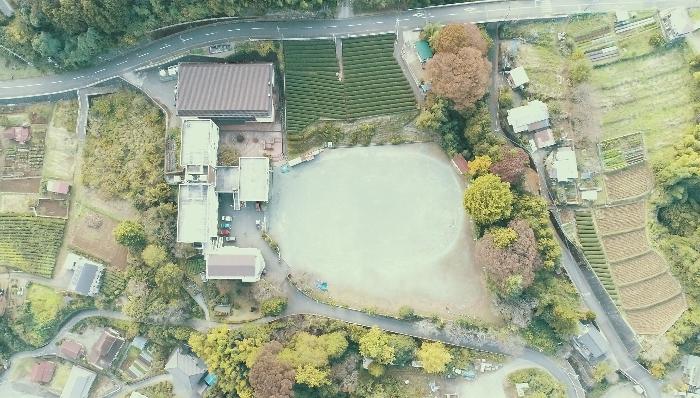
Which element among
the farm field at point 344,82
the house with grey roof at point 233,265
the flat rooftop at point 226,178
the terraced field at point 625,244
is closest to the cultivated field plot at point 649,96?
the terraced field at point 625,244

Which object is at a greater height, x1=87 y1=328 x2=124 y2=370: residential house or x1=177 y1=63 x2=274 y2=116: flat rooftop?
x1=177 y1=63 x2=274 y2=116: flat rooftop

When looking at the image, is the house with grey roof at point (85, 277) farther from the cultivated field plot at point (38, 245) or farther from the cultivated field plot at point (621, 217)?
the cultivated field plot at point (621, 217)

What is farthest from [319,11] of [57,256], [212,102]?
[57,256]

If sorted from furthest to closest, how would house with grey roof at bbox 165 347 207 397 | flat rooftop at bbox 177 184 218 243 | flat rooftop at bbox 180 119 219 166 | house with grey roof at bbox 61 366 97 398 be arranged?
1. house with grey roof at bbox 61 366 97 398
2. house with grey roof at bbox 165 347 207 397
3. flat rooftop at bbox 177 184 218 243
4. flat rooftop at bbox 180 119 219 166

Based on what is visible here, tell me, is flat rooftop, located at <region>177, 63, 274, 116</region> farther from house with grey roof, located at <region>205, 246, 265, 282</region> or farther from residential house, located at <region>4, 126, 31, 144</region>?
residential house, located at <region>4, 126, 31, 144</region>

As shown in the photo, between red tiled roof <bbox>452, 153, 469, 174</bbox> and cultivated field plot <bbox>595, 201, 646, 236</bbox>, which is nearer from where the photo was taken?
red tiled roof <bbox>452, 153, 469, 174</bbox>

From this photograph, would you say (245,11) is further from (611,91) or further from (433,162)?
(611,91)

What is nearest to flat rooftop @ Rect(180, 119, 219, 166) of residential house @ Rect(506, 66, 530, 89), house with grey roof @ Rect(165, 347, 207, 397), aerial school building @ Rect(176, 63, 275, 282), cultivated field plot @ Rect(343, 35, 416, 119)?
aerial school building @ Rect(176, 63, 275, 282)

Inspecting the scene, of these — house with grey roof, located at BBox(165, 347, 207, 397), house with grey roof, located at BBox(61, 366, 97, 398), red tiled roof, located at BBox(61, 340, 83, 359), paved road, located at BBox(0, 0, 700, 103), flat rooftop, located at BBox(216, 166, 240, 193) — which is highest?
paved road, located at BBox(0, 0, 700, 103)
